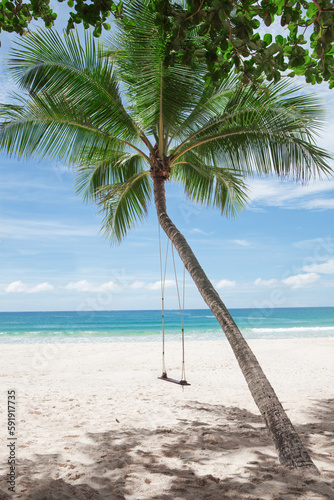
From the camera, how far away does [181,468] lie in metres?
3.03

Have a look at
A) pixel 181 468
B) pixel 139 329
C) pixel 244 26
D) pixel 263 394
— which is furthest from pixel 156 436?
pixel 139 329

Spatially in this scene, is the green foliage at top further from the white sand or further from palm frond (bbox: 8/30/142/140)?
the white sand

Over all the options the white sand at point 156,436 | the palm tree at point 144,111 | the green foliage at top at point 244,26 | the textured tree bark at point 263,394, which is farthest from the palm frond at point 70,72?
the white sand at point 156,436

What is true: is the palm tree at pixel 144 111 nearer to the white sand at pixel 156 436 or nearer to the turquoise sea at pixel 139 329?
the white sand at pixel 156 436

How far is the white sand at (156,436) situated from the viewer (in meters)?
2.65

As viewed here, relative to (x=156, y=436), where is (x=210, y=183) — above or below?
above

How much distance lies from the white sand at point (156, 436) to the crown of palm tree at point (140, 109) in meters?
3.19

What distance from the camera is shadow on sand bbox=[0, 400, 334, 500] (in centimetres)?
256

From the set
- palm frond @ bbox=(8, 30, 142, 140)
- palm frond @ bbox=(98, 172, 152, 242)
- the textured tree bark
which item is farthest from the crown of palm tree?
the textured tree bark

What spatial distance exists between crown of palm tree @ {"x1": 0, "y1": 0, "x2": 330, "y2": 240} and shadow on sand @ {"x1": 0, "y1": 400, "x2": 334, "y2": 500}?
327cm

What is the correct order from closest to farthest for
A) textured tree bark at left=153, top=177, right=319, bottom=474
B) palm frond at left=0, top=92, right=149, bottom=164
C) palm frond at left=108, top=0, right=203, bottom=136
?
textured tree bark at left=153, top=177, right=319, bottom=474 → palm frond at left=108, top=0, right=203, bottom=136 → palm frond at left=0, top=92, right=149, bottom=164

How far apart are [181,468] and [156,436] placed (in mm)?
1002

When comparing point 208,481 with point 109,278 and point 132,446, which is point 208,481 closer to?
point 132,446

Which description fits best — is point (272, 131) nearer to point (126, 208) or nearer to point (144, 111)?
point (144, 111)
